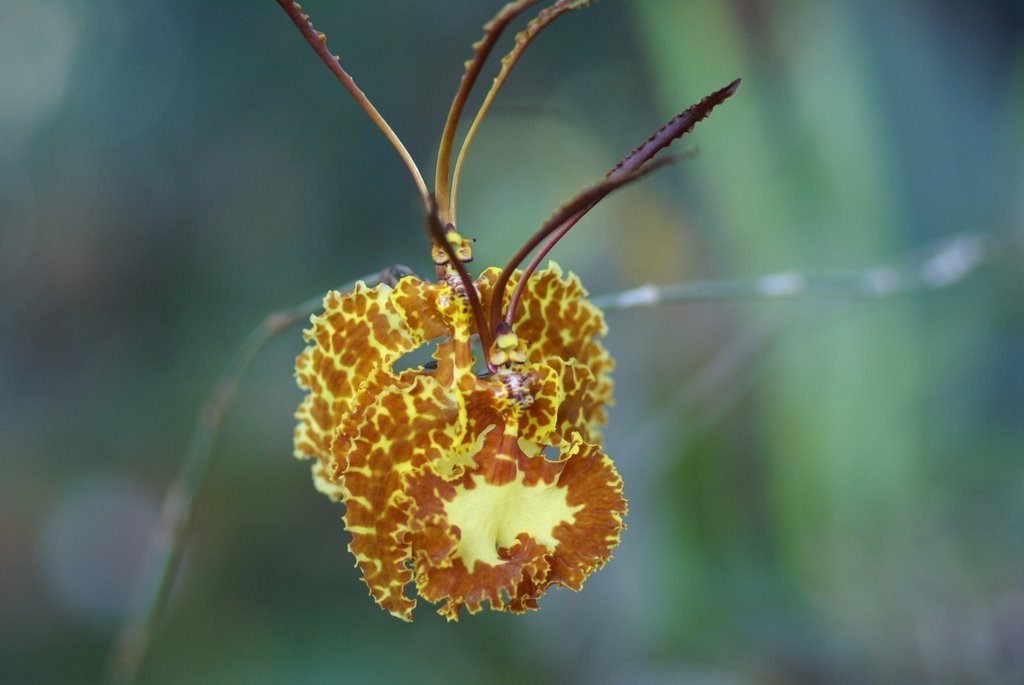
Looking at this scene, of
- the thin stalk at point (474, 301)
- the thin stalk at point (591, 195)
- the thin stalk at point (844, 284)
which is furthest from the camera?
the thin stalk at point (844, 284)

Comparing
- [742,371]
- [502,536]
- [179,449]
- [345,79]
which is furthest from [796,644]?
[179,449]

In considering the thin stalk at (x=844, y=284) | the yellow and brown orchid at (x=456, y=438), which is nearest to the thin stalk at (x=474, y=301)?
the yellow and brown orchid at (x=456, y=438)

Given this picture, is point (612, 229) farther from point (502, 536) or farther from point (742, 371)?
point (502, 536)

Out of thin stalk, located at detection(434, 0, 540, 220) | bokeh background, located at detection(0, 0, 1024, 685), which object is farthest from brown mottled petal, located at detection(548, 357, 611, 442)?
bokeh background, located at detection(0, 0, 1024, 685)

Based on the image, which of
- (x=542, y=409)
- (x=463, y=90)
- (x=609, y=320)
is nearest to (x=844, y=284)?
(x=609, y=320)

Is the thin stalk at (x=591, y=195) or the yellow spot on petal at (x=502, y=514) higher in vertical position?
the thin stalk at (x=591, y=195)

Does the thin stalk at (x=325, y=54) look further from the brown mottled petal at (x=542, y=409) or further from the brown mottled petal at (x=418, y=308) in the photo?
the brown mottled petal at (x=542, y=409)
